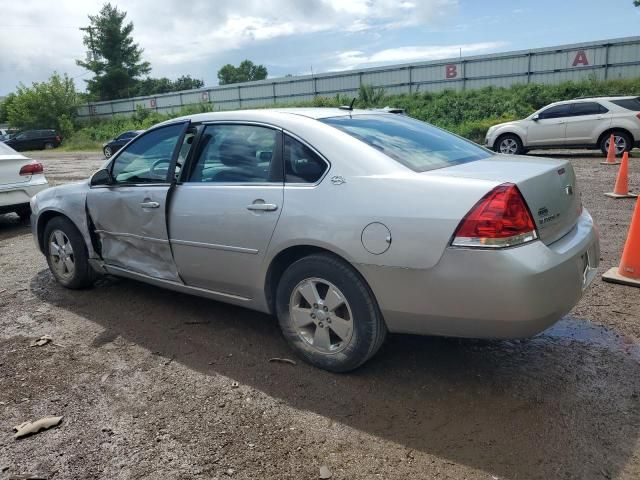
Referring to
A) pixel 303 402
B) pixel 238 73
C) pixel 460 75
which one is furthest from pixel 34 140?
pixel 238 73

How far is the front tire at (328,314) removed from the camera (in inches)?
118

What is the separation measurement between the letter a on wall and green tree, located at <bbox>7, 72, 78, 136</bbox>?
4341 cm

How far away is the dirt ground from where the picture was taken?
8.13 ft

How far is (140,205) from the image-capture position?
162 inches

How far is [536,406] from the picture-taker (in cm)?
284

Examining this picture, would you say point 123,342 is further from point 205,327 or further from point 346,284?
point 346,284

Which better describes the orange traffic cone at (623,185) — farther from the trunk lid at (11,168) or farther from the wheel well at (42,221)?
the trunk lid at (11,168)

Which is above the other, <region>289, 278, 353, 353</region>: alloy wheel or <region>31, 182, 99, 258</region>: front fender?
<region>31, 182, 99, 258</region>: front fender

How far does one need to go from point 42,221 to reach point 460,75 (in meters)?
29.7

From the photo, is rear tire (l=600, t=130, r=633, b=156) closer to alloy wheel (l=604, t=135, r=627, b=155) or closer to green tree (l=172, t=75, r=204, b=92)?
alloy wheel (l=604, t=135, r=627, b=155)

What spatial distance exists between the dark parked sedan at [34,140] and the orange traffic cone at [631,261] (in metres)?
41.6

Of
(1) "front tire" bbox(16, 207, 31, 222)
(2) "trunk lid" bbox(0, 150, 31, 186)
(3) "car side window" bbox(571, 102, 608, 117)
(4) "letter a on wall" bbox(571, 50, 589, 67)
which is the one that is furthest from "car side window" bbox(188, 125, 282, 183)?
(4) "letter a on wall" bbox(571, 50, 589, 67)

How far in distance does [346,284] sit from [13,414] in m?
2.04

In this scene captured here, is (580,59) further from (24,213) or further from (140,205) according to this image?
(140,205)
